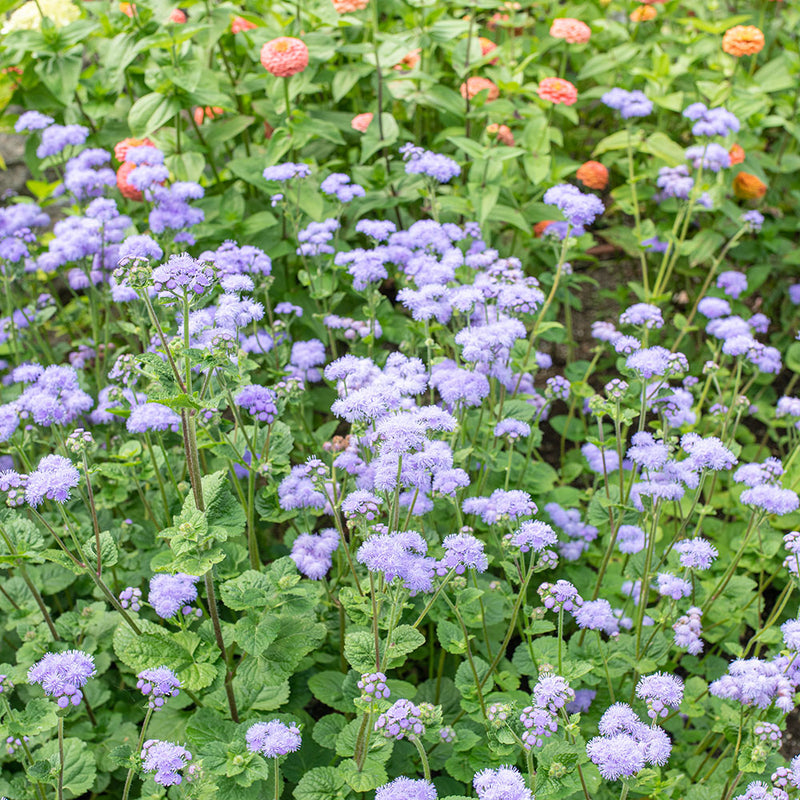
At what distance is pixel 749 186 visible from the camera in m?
5.02

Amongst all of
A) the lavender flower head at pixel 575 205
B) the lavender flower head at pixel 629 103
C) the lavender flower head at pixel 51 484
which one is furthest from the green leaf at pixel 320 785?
the lavender flower head at pixel 629 103

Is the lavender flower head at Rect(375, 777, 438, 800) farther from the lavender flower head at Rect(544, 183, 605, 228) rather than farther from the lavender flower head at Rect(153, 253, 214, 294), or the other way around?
the lavender flower head at Rect(544, 183, 605, 228)

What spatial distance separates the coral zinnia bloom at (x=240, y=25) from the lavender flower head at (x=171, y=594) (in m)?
3.48

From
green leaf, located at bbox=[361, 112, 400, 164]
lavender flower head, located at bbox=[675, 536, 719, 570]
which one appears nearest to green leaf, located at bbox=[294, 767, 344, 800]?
lavender flower head, located at bbox=[675, 536, 719, 570]

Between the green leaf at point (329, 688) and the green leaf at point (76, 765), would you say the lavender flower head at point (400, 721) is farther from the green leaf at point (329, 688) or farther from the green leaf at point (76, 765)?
the green leaf at point (76, 765)

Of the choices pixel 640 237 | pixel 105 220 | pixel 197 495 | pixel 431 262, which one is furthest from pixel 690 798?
pixel 105 220

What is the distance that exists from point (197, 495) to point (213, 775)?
0.82 m

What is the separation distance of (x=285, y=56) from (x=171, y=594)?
2746 mm

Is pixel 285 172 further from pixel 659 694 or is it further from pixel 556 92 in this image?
pixel 659 694

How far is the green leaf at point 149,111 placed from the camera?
167 inches

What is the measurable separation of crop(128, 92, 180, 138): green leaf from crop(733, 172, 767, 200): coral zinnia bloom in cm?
338

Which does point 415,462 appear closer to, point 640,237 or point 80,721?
point 80,721

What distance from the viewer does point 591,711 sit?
9.84ft

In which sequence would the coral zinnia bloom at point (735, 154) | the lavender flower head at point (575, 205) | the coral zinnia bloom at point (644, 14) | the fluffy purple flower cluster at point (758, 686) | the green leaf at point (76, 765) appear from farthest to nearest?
the coral zinnia bloom at point (644, 14)
the coral zinnia bloom at point (735, 154)
the lavender flower head at point (575, 205)
the green leaf at point (76, 765)
the fluffy purple flower cluster at point (758, 686)
